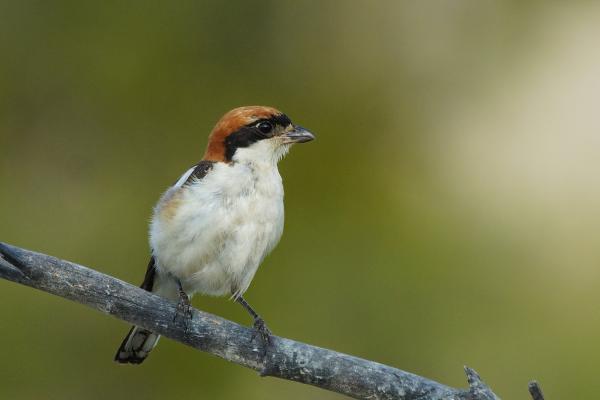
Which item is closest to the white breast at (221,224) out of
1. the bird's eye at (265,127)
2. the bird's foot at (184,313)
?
the bird's eye at (265,127)

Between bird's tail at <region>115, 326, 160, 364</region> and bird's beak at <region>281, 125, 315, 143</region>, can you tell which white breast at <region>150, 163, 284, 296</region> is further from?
bird's tail at <region>115, 326, 160, 364</region>

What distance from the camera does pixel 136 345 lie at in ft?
14.2

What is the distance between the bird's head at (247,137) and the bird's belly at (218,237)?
0.25m

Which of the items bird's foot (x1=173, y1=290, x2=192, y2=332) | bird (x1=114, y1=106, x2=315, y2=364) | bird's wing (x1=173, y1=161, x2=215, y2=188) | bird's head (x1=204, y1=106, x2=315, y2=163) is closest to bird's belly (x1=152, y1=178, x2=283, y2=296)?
bird (x1=114, y1=106, x2=315, y2=364)

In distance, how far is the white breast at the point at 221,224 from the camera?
12.4ft

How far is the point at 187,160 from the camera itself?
19.9 ft

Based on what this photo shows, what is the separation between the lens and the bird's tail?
4.34 m

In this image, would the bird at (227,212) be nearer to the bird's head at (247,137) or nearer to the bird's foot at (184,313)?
the bird's head at (247,137)

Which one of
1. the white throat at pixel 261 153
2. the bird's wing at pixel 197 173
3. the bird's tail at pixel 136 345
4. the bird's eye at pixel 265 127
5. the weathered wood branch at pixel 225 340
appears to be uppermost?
the bird's eye at pixel 265 127

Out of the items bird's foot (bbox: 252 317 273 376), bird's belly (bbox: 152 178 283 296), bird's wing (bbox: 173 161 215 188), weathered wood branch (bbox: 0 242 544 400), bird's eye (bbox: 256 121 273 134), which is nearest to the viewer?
weathered wood branch (bbox: 0 242 544 400)

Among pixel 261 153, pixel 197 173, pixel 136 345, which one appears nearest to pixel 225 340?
pixel 197 173

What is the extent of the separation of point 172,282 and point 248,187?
2.22 feet

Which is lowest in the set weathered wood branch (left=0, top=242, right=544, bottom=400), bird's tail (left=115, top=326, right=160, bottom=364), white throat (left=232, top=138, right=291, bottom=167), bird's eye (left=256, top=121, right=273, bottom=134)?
bird's tail (left=115, top=326, right=160, bottom=364)

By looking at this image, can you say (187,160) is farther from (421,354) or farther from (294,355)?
(294,355)
